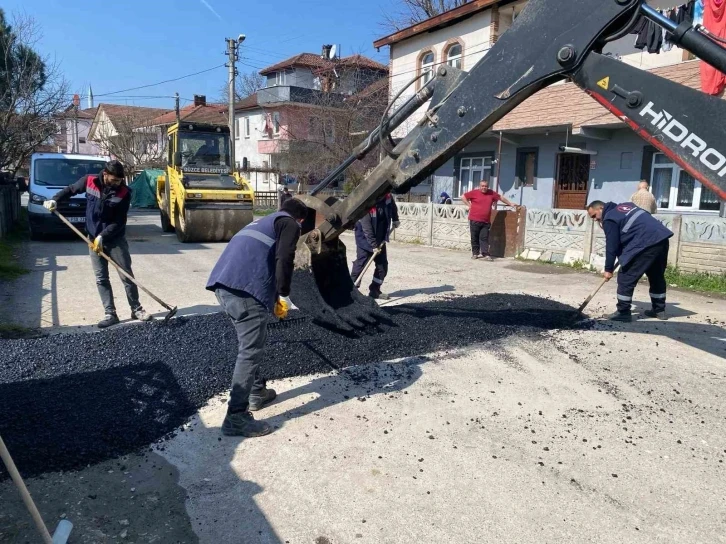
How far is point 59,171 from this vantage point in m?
13.5

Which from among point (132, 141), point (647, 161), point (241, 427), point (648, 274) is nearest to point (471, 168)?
point (647, 161)

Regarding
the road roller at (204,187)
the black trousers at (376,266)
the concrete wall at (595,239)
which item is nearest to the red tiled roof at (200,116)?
the road roller at (204,187)

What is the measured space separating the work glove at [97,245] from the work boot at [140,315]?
0.80 meters

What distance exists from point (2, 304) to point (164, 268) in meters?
3.30

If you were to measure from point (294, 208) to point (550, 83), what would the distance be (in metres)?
1.90

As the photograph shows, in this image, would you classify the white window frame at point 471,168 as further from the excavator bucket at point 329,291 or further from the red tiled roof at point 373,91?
the excavator bucket at point 329,291

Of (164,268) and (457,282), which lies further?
(164,268)

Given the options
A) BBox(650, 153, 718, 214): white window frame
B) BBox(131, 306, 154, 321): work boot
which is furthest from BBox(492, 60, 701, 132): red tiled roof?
BBox(131, 306, 154, 321): work boot

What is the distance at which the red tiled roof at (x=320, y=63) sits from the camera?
87.1 ft

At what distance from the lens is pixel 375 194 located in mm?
4152

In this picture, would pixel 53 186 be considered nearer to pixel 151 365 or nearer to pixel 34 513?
pixel 151 365

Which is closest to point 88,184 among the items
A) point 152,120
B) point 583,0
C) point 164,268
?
point 164,268

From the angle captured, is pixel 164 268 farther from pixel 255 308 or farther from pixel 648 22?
pixel 648 22

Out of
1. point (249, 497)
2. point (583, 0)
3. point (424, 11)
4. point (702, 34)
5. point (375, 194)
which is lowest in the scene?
point (249, 497)
